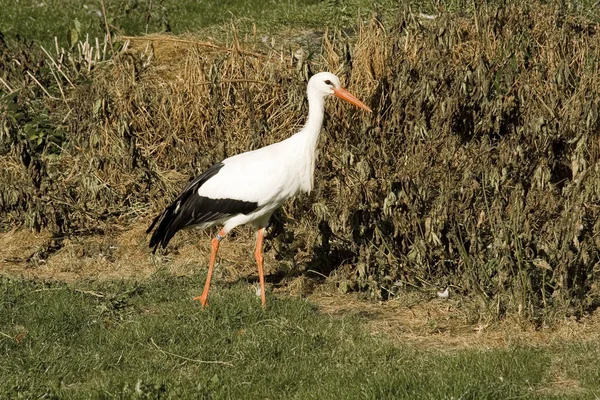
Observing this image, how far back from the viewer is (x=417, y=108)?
759 centimetres

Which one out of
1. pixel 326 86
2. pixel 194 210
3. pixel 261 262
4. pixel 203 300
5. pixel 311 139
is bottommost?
pixel 203 300

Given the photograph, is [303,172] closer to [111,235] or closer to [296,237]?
[296,237]

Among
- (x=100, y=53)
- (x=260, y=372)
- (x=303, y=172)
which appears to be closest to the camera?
(x=260, y=372)

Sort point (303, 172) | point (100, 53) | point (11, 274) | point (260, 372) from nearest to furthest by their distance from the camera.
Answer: point (260, 372)
point (303, 172)
point (11, 274)
point (100, 53)

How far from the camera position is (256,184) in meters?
7.11

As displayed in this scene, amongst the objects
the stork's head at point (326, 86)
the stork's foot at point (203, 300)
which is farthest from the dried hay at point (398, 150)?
the stork's foot at point (203, 300)

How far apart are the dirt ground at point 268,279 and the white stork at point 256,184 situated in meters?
0.60

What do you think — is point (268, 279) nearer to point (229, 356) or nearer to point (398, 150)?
point (398, 150)

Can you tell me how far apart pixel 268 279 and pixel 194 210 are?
894 mm

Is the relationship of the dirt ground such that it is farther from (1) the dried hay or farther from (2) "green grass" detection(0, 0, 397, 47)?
(2) "green grass" detection(0, 0, 397, 47)

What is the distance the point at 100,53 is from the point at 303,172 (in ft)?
13.7

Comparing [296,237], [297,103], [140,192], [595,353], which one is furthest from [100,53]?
[595,353]

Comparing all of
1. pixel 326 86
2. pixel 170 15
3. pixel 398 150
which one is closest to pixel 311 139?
Result: pixel 326 86

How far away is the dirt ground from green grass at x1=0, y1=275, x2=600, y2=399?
0.67ft
